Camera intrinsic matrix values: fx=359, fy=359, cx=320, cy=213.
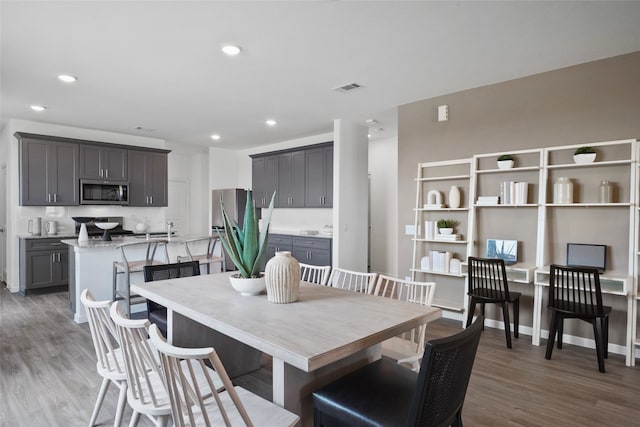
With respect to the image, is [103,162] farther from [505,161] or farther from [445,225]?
[505,161]

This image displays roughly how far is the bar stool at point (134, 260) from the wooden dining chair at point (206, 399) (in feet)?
8.99

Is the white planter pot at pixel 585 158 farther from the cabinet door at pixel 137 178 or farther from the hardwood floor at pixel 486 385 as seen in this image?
the cabinet door at pixel 137 178

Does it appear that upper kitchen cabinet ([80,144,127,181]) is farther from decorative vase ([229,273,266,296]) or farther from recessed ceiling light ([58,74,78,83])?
decorative vase ([229,273,266,296])

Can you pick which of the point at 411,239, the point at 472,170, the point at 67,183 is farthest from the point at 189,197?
the point at 472,170

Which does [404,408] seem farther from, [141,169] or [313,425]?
[141,169]

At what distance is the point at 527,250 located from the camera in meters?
3.79

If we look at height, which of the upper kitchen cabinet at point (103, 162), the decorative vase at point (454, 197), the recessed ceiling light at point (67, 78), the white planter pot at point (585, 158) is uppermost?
the recessed ceiling light at point (67, 78)

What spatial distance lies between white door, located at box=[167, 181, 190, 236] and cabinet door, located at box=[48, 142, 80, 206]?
3235 mm

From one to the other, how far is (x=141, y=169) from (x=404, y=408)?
22.1ft

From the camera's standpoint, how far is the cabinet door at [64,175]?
5766 mm

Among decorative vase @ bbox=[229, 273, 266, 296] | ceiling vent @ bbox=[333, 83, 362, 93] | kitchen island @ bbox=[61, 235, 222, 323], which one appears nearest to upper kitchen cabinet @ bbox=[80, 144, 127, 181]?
kitchen island @ bbox=[61, 235, 222, 323]

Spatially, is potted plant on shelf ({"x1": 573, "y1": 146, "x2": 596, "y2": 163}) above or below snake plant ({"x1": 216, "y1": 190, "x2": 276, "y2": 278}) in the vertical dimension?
above

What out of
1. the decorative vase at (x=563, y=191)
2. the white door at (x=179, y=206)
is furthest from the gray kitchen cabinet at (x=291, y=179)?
the decorative vase at (x=563, y=191)

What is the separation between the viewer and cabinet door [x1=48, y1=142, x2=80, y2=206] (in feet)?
18.9
